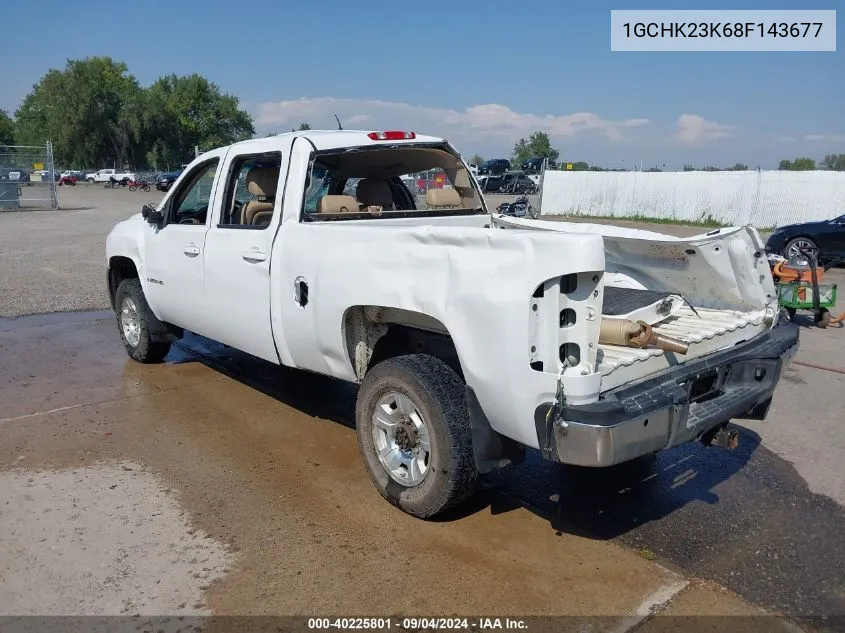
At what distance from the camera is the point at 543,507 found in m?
4.16

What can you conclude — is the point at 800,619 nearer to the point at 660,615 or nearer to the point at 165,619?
the point at 660,615

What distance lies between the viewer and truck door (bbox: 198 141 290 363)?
4754 mm

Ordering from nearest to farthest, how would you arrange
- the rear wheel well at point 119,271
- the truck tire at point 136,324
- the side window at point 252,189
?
the side window at point 252,189 < the truck tire at point 136,324 < the rear wheel well at point 119,271

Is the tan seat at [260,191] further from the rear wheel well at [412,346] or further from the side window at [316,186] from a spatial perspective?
the rear wheel well at [412,346]

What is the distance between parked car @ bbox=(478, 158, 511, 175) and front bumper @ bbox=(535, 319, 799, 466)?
42.5 metres

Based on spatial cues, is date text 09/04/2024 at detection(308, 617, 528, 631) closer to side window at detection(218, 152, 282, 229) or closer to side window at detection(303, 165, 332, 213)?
side window at detection(303, 165, 332, 213)

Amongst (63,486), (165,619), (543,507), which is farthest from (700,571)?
(63,486)

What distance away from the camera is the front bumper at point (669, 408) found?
10.1ft

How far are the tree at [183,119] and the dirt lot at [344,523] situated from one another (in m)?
73.9

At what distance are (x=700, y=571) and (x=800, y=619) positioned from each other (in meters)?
0.47

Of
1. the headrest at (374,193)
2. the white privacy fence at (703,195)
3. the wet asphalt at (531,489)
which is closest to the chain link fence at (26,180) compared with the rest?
the white privacy fence at (703,195)

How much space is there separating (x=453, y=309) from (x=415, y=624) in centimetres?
139

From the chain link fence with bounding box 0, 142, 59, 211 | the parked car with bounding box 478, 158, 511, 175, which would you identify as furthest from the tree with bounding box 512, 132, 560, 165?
the chain link fence with bounding box 0, 142, 59, 211

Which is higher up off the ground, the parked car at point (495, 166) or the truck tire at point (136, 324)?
the parked car at point (495, 166)
